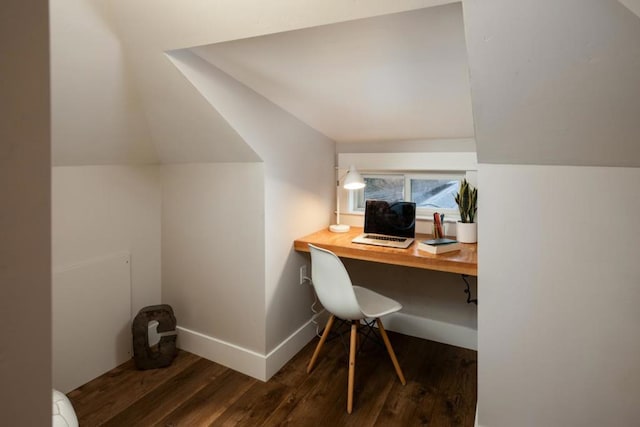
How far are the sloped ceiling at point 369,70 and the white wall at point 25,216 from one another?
1.16m

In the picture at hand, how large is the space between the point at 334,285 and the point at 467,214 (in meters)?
1.06

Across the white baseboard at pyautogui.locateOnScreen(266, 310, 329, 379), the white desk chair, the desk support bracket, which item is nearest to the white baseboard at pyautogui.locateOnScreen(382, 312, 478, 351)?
the desk support bracket

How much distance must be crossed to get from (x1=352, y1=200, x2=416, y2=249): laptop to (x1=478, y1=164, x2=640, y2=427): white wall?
3.02 feet

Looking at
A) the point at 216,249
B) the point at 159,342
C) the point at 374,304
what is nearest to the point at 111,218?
the point at 216,249

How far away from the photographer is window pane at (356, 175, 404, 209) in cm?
301

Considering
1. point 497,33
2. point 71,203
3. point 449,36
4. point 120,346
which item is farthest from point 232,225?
point 497,33

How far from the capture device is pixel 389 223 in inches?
107

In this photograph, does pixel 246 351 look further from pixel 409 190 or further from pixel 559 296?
pixel 559 296

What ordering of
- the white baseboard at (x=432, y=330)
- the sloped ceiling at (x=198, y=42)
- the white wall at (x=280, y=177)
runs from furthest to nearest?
the white baseboard at (x=432, y=330), the white wall at (x=280, y=177), the sloped ceiling at (x=198, y=42)

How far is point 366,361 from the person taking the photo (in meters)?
2.57

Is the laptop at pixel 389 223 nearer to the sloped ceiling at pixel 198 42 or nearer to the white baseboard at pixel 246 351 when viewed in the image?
the sloped ceiling at pixel 198 42

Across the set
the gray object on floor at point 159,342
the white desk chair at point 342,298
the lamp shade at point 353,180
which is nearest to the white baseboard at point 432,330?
the white desk chair at point 342,298

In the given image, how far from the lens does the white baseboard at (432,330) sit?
2.74m

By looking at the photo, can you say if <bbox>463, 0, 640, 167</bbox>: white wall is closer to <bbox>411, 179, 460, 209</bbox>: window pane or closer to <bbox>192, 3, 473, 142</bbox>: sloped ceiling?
<bbox>192, 3, 473, 142</bbox>: sloped ceiling
